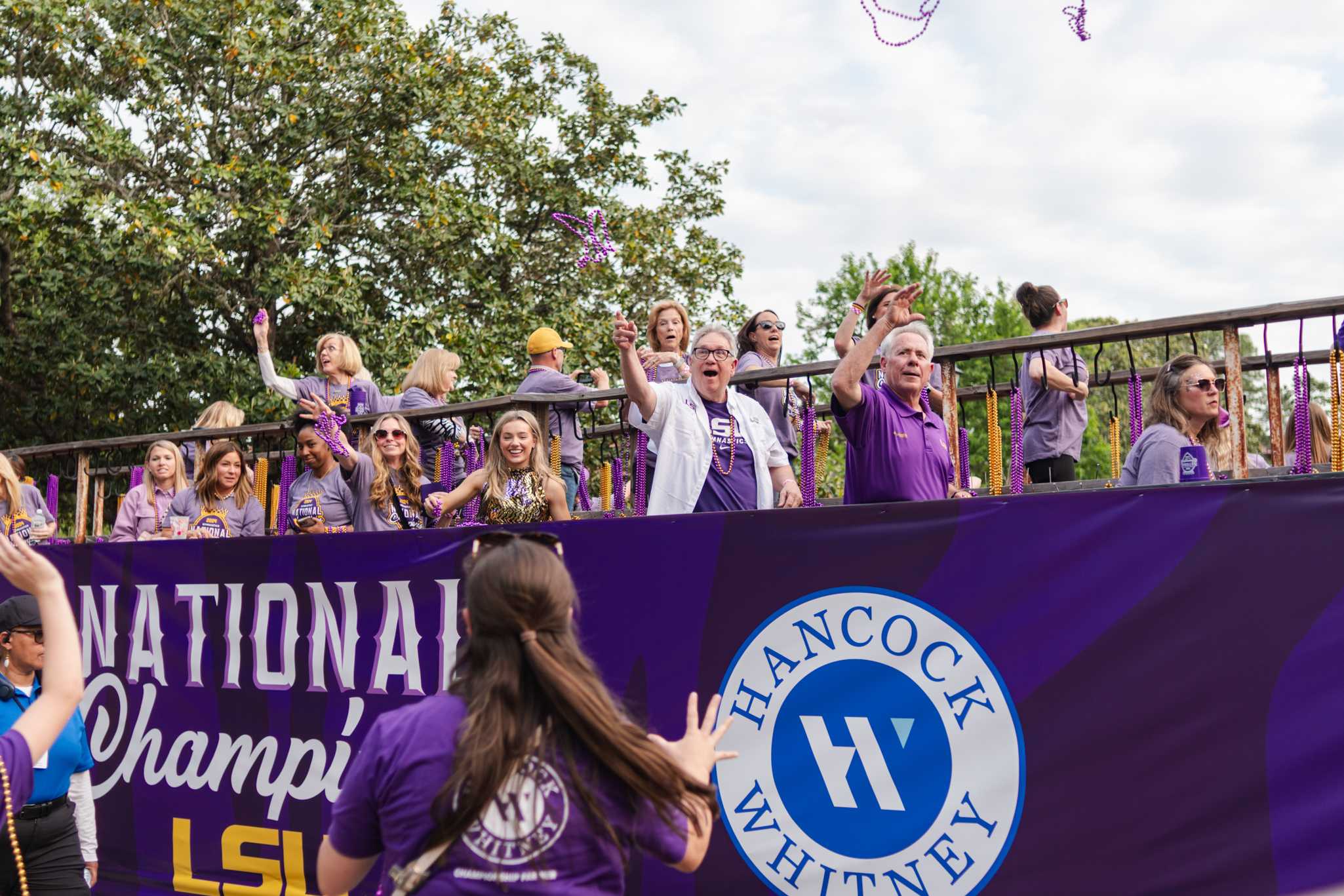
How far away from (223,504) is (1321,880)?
613cm

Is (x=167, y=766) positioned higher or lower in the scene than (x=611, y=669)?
lower

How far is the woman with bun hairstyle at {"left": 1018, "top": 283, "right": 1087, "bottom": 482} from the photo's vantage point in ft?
20.1

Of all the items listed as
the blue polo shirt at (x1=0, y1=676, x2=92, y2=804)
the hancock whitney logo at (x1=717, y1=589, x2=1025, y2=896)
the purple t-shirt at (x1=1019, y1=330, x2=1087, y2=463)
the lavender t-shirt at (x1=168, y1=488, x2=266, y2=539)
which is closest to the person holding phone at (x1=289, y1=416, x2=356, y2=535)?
the lavender t-shirt at (x1=168, y1=488, x2=266, y2=539)

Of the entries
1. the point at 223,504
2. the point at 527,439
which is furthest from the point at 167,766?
the point at 527,439

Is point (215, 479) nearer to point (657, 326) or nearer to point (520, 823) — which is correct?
point (657, 326)

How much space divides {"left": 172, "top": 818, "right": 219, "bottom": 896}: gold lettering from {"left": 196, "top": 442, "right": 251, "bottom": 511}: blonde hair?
75.6 inches

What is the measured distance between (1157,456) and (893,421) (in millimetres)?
983

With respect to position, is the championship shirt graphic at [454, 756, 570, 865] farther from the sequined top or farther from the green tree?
the green tree

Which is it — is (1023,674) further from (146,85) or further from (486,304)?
(146,85)

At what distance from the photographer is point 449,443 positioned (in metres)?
6.93

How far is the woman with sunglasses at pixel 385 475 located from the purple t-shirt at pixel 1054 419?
312 centimetres

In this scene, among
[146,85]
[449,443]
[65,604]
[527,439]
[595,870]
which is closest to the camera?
[595,870]

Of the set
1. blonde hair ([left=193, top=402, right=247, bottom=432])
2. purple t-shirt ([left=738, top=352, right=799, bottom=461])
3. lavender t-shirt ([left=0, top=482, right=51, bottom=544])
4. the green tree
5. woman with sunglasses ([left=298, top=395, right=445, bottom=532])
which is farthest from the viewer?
the green tree

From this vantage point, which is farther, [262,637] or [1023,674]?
[262,637]
